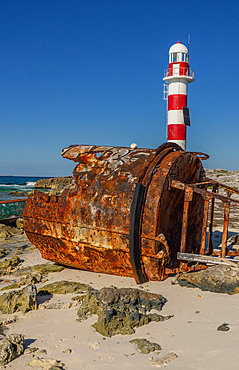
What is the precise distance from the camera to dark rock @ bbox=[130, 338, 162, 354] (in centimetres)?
314

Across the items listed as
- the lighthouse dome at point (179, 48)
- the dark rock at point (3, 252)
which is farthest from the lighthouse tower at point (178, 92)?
the dark rock at point (3, 252)

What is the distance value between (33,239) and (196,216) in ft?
8.84

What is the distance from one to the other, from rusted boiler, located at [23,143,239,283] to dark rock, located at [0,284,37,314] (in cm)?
103

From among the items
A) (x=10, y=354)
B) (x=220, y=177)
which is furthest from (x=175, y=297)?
(x=220, y=177)

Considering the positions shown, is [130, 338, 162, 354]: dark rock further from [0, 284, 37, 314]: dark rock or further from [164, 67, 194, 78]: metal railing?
[164, 67, 194, 78]: metal railing

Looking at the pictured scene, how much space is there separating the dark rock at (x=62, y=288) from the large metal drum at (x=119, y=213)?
36 centimetres

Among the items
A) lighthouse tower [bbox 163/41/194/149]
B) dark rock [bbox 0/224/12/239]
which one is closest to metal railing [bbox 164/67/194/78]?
lighthouse tower [bbox 163/41/194/149]

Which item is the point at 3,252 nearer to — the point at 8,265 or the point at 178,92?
the point at 8,265

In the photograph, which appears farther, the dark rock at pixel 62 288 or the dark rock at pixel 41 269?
the dark rock at pixel 41 269

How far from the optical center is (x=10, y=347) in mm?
3072

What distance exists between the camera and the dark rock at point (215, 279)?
4.48 metres

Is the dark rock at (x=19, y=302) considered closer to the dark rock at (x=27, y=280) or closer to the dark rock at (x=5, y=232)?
the dark rock at (x=27, y=280)

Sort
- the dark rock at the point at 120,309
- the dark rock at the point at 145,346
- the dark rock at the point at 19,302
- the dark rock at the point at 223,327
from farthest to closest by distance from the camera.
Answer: the dark rock at the point at 19,302 → the dark rock at the point at 120,309 → the dark rock at the point at 223,327 → the dark rock at the point at 145,346

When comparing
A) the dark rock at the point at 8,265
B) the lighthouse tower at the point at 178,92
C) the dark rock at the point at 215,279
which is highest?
the lighthouse tower at the point at 178,92
